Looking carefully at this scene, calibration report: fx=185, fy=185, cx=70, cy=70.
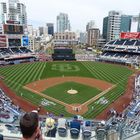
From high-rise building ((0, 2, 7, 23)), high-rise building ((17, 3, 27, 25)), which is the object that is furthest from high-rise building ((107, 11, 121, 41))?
high-rise building ((0, 2, 7, 23))

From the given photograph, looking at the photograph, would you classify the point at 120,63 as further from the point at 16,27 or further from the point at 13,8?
the point at 13,8

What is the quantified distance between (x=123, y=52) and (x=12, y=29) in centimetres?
3721

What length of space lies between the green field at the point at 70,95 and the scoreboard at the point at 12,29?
3493 centimetres

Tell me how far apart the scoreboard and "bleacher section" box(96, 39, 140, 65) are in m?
28.4

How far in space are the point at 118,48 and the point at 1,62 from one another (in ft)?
125

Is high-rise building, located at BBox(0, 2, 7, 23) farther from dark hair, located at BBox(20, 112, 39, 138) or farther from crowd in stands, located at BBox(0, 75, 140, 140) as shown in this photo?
dark hair, located at BBox(20, 112, 39, 138)

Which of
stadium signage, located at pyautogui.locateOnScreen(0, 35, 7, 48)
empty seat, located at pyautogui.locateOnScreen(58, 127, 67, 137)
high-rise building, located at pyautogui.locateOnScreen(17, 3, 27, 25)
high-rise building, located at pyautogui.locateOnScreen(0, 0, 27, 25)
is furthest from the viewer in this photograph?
high-rise building, located at pyautogui.locateOnScreen(17, 3, 27, 25)

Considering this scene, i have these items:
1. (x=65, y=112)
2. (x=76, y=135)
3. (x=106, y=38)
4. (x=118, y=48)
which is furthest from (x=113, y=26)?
(x=76, y=135)

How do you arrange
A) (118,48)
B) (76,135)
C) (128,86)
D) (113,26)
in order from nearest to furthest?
(76,135)
(128,86)
(118,48)
(113,26)

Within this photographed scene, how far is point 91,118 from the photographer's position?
20328mm

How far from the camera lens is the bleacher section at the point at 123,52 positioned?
188 feet

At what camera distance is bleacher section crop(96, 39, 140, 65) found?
188 ft

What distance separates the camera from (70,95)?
26500 mm

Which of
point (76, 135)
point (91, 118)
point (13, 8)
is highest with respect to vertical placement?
point (13, 8)
